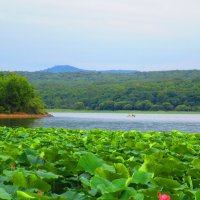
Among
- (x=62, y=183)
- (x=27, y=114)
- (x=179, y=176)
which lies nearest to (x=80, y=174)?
(x=62, y=183)

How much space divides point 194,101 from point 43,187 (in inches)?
6304

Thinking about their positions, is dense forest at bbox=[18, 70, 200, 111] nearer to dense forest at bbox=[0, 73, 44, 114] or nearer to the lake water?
dense forest at bbox=[0, 73, 44, 114]

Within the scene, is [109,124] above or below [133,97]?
above

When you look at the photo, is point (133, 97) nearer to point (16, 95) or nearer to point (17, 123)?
point (16, 95)

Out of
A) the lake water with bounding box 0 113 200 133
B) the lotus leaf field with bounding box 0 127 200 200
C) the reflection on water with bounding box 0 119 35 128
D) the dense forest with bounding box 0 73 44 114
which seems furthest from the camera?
the dense forest with bounding box 0 73 44 114

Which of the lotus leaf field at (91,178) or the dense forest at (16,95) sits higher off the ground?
the lotus leaf field at (91,178)

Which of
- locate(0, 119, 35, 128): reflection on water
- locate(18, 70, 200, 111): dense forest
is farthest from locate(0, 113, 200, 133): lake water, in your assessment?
locate(18, 70, 200, 111): dense forest

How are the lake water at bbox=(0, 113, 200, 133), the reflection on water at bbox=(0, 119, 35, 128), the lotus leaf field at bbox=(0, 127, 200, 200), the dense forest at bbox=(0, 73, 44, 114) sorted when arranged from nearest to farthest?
the lotus leaf field at bbox=(0, 127, 200, 200), the reflection on water at bbox=(0, 119, 35, 128), the lake water at bbox=(0, 113, 200, 133), the dense forest at bbox=(0, 73, 44, 114)

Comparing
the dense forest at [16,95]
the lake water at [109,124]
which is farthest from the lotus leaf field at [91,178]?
the dense forest at [16,95]

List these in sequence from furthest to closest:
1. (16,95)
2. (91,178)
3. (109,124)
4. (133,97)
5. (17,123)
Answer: (133,97)
(16,95)
(109,124)
(17,123)
(91,178)

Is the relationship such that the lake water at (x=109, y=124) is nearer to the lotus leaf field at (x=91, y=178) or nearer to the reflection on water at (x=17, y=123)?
the reflection on water at (x=17, y=123)

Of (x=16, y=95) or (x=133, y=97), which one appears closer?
(x=16, y=95)

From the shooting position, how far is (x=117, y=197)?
2734 mm

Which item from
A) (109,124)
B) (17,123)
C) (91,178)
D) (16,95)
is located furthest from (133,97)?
(91,178)
